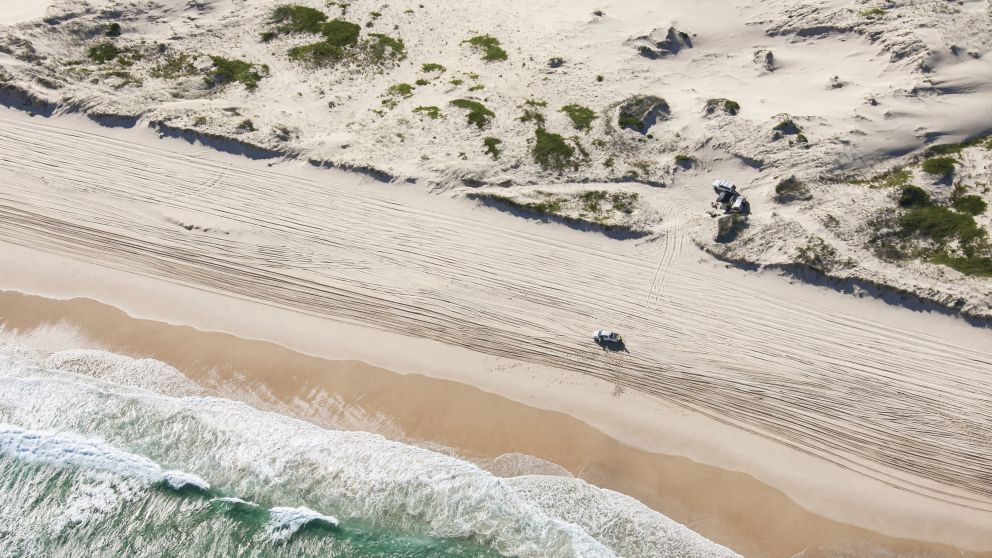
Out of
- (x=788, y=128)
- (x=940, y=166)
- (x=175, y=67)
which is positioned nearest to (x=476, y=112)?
(x=788, y=128)

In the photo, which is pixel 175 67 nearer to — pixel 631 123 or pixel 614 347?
pixel 631 123

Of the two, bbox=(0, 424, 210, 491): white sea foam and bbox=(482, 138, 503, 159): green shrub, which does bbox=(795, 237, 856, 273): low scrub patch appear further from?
bbox=(0, 424, 210, 491): white sea foam

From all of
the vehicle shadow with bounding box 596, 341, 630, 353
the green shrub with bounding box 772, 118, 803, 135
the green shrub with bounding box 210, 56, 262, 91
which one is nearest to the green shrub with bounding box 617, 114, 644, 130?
the green shrub with bounding box 772, 118, 803, 135

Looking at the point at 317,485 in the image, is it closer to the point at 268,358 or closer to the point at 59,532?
the point at 268,358

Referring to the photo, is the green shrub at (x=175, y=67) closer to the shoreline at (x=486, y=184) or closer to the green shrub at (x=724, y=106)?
the shoreline at (x=486, y=184)

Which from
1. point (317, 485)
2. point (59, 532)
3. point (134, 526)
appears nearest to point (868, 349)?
point (317, 485)

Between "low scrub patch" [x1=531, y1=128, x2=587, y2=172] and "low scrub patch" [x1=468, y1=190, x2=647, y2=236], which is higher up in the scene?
"low scrub patch" [x1=531, y1=128, x2=587, y2=172]
